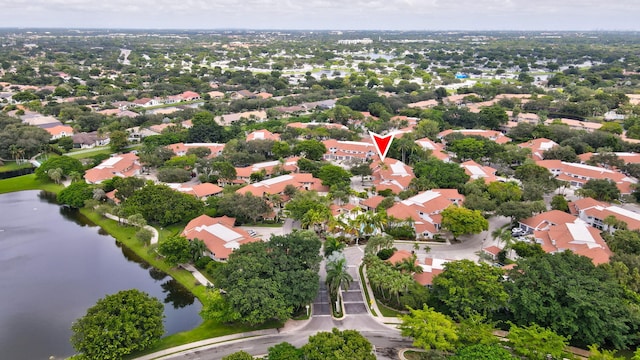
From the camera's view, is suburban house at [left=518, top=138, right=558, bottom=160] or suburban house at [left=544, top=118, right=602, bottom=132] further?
suburban house at [left=544, top=118, right=602, bottom=132]

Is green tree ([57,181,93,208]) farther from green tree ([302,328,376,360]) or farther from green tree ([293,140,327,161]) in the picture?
green tree ([302,328,376,360])

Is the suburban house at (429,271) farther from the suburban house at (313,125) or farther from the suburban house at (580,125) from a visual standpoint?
the suburban house at (580,125)

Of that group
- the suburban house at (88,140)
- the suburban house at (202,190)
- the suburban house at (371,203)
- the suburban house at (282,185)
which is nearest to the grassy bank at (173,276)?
the suburban house at (202,190)

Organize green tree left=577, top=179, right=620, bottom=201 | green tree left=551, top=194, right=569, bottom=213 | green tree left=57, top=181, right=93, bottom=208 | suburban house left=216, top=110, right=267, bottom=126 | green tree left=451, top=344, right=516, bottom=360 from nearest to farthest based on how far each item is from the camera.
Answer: green tree left=451, top=344, right=516, bottom=360
green tree left=551, top=194, right=569, bottom=213
green tree left=577, top=179, right=620, bottom=201
green tree left=57, top=181, right=93, bottom=208
suburban house left=216, top=110, right=267, bottom=126

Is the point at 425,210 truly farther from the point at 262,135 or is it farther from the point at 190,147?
the point at 190,147

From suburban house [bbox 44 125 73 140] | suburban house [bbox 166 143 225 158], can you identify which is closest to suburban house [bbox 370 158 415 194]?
suburban house [bbox 166 143 225 158]

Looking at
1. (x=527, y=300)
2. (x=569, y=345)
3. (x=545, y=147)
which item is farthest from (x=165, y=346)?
(x=545, y=147)

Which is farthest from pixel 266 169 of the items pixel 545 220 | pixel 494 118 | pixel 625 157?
pixel 625 157
